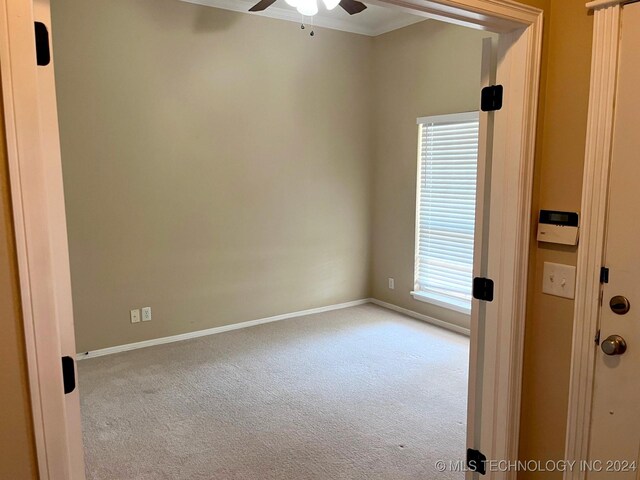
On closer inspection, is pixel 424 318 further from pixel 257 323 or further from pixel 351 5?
pixel 351 5

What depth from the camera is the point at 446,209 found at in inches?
179

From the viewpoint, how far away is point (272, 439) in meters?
2.76

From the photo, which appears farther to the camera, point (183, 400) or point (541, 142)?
point (183, 400)

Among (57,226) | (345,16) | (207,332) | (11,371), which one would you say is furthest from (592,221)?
(345,16)

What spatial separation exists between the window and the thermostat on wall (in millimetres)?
2494

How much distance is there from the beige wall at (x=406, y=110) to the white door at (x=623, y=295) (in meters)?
2.61

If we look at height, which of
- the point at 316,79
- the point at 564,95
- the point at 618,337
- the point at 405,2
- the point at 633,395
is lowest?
the point at 633,395

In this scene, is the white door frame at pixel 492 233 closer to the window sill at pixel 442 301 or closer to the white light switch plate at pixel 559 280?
the white light switch plate at pixel 559 280

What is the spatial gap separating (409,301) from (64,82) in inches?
147

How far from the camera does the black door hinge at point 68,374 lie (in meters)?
1.10

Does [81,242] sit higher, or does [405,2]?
[405,2]

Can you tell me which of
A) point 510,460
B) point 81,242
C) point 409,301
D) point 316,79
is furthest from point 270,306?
point 510,460

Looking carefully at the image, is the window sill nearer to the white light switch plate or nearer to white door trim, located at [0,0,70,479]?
the white light switch plate

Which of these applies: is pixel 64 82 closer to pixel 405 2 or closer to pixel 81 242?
pixel 81 242
